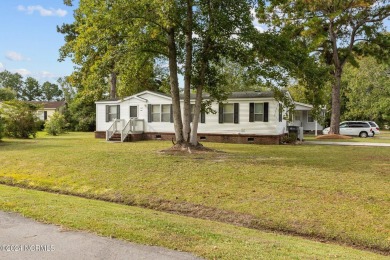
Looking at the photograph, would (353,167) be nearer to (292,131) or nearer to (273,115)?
(273,115)

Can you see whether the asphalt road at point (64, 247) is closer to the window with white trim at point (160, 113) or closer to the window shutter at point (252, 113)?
the window shutter at point (252, 113)

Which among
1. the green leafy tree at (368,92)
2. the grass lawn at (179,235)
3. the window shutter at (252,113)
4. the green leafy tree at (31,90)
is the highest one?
the green leafy tree at (31,90)

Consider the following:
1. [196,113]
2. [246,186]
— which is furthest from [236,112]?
[246,186]

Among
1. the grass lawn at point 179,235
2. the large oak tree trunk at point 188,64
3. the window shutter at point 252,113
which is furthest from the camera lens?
the window shutter at point 252,113

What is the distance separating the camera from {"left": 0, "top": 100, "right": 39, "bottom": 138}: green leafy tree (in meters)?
23.5

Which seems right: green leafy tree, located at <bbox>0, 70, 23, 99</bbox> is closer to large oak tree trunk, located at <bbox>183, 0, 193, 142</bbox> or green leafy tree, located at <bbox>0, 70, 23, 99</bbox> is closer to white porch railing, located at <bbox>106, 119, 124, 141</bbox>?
white porch railing, located at <bbox>106, 119, 124, 141</bbox>

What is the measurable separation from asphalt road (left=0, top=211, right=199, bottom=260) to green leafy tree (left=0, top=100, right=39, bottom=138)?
2087cm

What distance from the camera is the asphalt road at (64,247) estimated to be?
13.4ft

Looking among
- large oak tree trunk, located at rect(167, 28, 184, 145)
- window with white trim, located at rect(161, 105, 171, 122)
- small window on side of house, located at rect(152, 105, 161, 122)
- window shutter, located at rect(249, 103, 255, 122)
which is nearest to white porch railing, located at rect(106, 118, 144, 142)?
small window on side of house, located at rect(152, 105, 161, 122)

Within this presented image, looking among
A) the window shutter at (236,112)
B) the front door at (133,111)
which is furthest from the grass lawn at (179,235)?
the front door at (133,111)

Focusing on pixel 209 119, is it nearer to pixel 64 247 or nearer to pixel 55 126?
pixel 55 126

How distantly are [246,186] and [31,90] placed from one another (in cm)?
9570

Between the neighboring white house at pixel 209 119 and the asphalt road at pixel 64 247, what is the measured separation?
1527 cm

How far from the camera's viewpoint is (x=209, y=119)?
22453 millimetres
